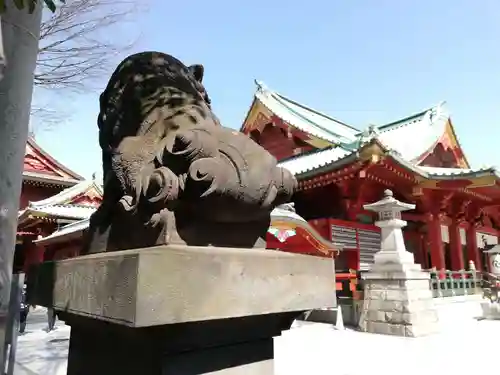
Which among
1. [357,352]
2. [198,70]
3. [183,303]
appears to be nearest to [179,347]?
[183,303]

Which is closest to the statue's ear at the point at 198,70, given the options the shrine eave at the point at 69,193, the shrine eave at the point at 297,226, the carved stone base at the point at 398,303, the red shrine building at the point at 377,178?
the shrine eave at the point at 297,226

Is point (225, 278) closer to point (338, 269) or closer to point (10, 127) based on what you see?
point (10, 127)

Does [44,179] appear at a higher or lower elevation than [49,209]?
higher

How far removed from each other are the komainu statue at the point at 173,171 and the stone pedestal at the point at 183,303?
18 cm

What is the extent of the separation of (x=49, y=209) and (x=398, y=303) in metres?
13.1

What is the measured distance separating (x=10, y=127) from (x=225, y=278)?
90.5 inches

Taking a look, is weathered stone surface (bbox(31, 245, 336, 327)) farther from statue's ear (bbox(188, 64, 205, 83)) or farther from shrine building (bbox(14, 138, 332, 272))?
statue's ear (bbox(188, 64, 205, 83))

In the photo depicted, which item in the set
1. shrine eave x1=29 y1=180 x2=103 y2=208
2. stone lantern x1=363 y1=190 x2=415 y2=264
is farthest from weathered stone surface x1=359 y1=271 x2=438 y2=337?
shrine eave x1=29 y1=180 x2=103 y2=208

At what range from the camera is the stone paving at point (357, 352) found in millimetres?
5188

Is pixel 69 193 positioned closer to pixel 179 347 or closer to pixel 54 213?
pixel 54 213

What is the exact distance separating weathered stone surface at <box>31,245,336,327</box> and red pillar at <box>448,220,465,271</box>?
1468cm

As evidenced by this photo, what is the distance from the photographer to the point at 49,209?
49.3 ft

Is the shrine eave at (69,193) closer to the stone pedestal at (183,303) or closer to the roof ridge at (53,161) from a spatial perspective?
the roof ridge at (53,161)

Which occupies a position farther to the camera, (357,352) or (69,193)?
(69,193)
